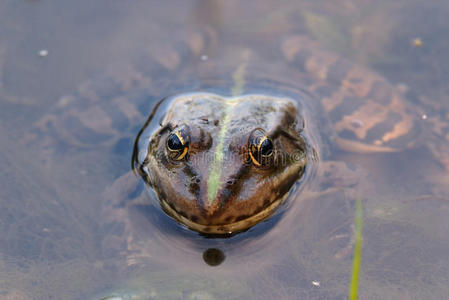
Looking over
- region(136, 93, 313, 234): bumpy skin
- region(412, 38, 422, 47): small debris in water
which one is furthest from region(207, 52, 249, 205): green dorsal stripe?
region(412, 38, 422, 47): small debris in water

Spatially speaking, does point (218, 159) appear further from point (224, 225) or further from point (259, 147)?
point (224, 225)

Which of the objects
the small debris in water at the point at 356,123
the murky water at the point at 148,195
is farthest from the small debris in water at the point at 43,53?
the small debris in water at the point at 356,123

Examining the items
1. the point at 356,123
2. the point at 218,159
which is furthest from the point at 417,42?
the point at 218,159

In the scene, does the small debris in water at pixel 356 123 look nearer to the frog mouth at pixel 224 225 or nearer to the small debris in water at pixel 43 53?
the frog mouth at pixel 224 225

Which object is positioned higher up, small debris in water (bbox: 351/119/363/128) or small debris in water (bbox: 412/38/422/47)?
small debris in water (bbox: 412/38/422/47)

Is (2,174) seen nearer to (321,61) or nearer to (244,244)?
(244,244)

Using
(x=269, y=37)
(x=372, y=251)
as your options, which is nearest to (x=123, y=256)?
(x=372, y=251)

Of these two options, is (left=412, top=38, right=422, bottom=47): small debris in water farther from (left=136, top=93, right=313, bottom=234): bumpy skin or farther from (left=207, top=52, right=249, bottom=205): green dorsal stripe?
(left=207, top=52, right=249, bottom=205): green dorsal stripe
